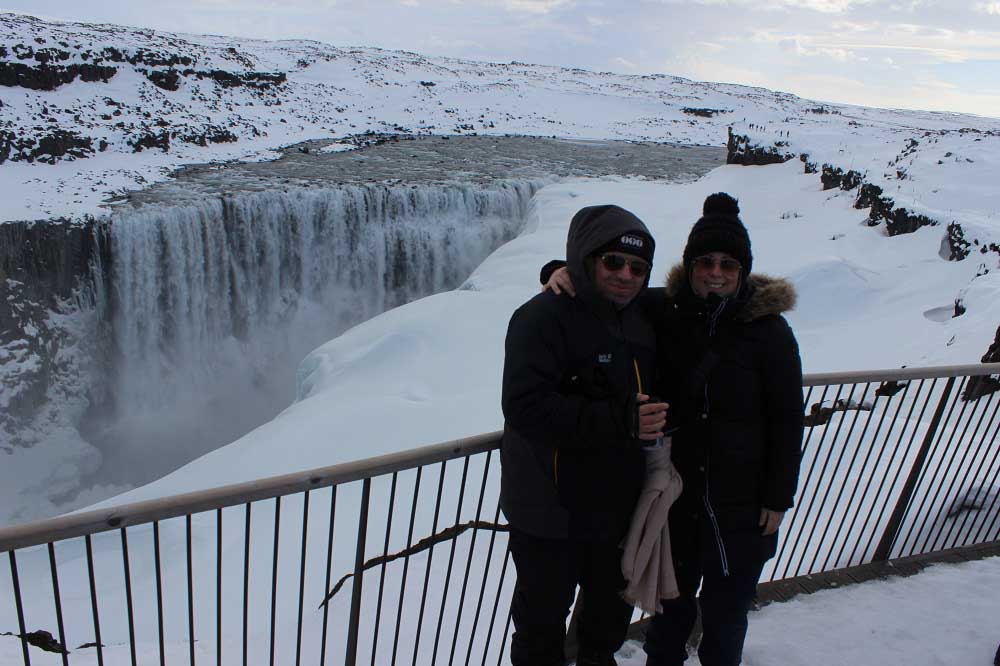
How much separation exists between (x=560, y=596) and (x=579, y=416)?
0.84 meters

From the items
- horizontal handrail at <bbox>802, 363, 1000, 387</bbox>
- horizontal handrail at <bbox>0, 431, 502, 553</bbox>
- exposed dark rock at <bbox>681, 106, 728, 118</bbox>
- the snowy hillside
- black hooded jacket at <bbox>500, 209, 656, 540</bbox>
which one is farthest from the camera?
exposed dark rock at <bbox>681, 106, 728, 118</bbox>

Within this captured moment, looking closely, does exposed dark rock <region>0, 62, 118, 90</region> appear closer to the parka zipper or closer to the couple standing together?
the couple standing together

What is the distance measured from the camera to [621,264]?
90.7 inches

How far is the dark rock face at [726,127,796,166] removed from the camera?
2248 cm

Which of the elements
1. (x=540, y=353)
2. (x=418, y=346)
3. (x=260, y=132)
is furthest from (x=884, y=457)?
(x=260, y=132)

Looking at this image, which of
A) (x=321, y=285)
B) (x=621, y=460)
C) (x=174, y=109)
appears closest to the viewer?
(x=621, y=460)

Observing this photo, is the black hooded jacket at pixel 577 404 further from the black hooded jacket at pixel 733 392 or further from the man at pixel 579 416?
the black hooded jacket at pixel 733 392

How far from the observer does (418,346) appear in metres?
10.4

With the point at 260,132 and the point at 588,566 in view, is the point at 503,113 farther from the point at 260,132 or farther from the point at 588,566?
the point at 588,566

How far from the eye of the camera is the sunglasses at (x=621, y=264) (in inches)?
90.6

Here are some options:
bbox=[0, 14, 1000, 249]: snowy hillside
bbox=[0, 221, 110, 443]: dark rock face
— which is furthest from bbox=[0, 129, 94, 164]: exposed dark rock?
bbox=[0, 221, 110, 443]: dark rock face

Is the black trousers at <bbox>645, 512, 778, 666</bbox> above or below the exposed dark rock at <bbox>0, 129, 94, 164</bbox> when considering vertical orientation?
above

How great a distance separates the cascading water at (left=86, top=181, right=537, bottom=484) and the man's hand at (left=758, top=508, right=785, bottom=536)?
1510 cm

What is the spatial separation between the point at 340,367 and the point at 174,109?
24.8m
